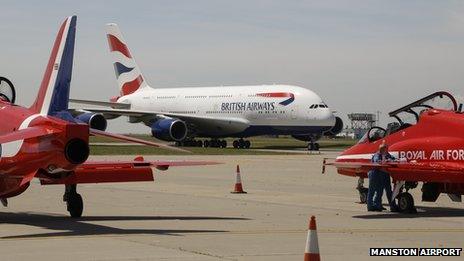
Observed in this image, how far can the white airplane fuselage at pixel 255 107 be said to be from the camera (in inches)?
2539

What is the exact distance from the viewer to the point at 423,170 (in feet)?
61.8

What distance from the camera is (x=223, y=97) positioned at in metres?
70.1

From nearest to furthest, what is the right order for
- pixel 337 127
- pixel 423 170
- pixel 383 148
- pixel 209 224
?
1. pixel 209 224
2. pixel 423 170
3. pixel 383 148
4. pixel 337 127

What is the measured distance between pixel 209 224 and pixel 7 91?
483 centimetres

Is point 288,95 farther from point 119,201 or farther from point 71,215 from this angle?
point 71,215

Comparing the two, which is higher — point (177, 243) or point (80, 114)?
point (80, 114)

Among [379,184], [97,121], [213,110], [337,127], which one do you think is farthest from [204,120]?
[379,184]

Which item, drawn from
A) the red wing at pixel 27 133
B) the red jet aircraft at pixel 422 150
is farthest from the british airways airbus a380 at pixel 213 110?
the red wing at pixel 27 133

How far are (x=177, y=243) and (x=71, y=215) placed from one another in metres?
4.88

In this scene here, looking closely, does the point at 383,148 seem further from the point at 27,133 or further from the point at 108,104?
the point at 108,104

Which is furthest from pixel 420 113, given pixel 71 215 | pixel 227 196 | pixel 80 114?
pixel 80 114

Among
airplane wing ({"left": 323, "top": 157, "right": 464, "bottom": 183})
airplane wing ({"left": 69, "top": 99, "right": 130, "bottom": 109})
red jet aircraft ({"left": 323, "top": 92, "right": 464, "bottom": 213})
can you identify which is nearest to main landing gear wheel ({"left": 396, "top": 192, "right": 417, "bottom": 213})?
red jet aircraft ({"left": 323, "top": 92, "right": 464, "bottom": 213})

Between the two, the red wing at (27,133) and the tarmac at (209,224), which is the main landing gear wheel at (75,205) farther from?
the red wing at (27,133)

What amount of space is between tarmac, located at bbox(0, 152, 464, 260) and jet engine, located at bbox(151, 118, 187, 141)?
1447 inches
